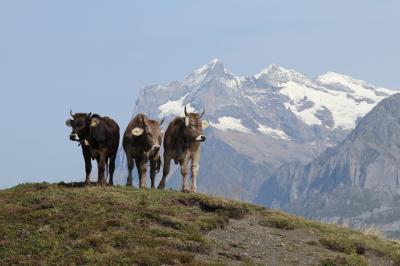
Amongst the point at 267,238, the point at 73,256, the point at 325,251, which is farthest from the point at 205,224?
the point at 73,256

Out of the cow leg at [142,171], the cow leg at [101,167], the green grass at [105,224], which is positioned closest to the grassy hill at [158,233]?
the green grass at [105,224]

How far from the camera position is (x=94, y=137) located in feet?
114

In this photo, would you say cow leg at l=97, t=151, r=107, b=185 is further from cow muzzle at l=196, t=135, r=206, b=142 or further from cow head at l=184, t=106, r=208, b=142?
cow muzzle at l=196, t=135, r=206, b=142

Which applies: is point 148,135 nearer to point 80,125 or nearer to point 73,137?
point 80,125

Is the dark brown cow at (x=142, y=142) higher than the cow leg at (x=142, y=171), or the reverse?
the dark brown cow at (x=142, y=142)

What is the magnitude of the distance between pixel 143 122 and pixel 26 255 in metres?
13.9

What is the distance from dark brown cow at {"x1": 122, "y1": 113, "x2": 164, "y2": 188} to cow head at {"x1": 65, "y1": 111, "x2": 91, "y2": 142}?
2279 mm

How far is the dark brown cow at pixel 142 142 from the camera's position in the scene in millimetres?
35312

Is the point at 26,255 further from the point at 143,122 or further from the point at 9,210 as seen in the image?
the point at 143,122

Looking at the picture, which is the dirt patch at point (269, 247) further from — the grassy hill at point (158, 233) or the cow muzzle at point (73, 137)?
the cow muzzle at point (73, 137)

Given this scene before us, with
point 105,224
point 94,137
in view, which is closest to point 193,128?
point 94,137

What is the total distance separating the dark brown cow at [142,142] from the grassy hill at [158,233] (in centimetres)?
339

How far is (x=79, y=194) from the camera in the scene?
97.3 feet

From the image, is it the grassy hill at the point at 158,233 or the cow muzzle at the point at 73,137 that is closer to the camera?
the grassy hill at the point at 158,233
